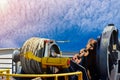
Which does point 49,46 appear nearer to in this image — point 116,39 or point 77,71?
point 77,71

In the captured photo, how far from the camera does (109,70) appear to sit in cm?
532

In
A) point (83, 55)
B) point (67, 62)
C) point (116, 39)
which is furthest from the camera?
point (116, 39)

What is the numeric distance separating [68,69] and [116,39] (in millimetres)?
1120

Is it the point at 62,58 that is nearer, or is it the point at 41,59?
the point at 62,58

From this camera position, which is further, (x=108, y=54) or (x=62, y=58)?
(x=108, y=54)

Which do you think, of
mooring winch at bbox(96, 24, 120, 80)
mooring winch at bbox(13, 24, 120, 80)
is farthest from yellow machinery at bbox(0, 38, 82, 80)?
mooring winch at bbox(96, 24, 120, 80)

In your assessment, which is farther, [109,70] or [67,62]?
[109,70]

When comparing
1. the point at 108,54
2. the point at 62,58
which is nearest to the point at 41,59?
the point at 62,58

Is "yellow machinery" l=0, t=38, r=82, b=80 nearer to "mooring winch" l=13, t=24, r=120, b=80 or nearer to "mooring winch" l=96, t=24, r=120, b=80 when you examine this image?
"mooring winch" l=13, t=24, r=120, b=80

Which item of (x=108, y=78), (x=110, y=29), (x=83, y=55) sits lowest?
(x=108, y=78)

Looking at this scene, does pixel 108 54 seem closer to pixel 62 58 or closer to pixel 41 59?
pixel 62 58

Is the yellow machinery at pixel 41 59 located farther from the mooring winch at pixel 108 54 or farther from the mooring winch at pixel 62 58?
the mooring winch at pixel 108 54

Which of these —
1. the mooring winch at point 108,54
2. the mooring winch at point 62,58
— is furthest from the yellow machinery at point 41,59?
the mooring winch at point 108,54

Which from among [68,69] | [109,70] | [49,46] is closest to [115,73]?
[109,70]
